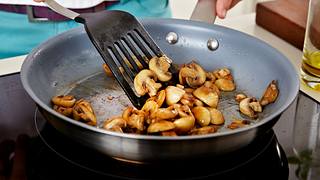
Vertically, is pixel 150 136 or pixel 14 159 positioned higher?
pixel 150 136

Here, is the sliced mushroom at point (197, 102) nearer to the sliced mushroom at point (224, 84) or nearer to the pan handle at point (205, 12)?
the sliced mushroom at point (224, 84)

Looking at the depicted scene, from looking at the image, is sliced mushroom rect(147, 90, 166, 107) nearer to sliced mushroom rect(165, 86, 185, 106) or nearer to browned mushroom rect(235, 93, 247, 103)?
sliced mushroom rect(165, 86, 185, 106)

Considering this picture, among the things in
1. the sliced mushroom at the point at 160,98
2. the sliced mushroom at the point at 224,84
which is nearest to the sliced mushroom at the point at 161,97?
the sliced mushroom at the point at 160,98

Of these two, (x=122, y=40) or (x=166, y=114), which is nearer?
(x=166, y=114)

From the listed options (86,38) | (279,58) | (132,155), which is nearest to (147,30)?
(86,38)

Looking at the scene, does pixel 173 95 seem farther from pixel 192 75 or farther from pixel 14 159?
pixel 14 159

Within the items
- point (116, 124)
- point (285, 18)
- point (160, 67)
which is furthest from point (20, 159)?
point (285, 18)

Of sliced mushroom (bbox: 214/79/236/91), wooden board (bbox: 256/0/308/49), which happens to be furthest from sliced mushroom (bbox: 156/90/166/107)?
wooden board (bbox: 256/0/308/49)
